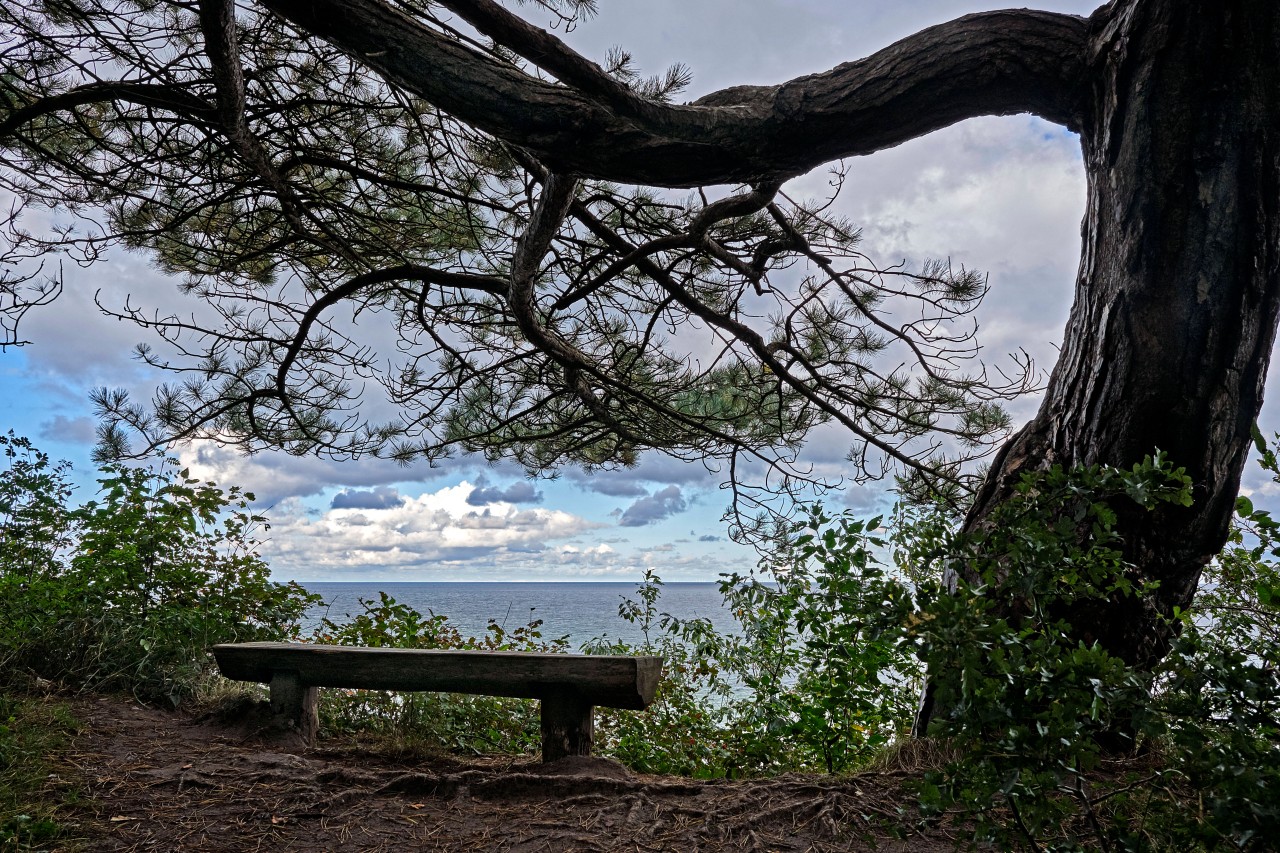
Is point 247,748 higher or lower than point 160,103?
lower

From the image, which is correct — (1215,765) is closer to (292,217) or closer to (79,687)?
(292,217)

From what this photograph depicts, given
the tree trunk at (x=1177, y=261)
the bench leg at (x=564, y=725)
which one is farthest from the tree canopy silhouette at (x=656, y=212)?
the bench leg at (x=564, y=725)

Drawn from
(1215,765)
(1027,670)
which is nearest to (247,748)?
(1027,670)

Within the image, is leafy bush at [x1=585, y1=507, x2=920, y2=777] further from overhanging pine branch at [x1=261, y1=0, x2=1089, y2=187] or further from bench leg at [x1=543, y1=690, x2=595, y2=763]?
overhanging pine branch at [x1=261, y1=0, x2=1089, y2=187]

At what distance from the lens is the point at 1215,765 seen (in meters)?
1.44

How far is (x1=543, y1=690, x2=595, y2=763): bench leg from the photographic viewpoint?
3.24 meters

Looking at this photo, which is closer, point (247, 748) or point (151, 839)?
point (151, 839)

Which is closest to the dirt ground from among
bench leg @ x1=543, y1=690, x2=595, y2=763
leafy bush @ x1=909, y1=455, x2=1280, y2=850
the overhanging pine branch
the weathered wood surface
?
bench leg @ x1=543, y1=690, x2=595, y2=763

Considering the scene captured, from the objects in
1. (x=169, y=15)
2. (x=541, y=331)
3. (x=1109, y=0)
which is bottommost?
(x=541, y=331)

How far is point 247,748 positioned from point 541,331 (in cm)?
253

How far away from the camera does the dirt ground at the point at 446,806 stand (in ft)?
8.30

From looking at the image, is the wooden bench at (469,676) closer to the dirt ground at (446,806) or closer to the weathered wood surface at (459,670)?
the weathered wood surface at (459,670)

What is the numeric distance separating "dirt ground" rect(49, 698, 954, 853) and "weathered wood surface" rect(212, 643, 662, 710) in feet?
1.03

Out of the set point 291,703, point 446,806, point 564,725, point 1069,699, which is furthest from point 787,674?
point 1069,699
